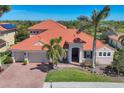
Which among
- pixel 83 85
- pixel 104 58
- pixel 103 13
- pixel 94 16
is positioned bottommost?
pixel 83 85

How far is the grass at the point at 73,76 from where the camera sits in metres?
33.5

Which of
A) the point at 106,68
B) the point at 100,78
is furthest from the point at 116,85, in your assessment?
the point at 106,68

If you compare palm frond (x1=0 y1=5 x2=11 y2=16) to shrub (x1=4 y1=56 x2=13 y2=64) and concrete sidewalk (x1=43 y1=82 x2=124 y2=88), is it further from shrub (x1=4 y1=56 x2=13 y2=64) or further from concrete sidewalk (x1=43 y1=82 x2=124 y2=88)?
shrub (x1=4 y1=56 x2=13 y2=64)

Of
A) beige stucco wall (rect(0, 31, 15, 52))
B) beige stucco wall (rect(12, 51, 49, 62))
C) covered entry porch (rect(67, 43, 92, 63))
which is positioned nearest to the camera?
covered entry porch (rect(67, 43, 92, 63))

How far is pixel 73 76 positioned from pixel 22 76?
6400mm

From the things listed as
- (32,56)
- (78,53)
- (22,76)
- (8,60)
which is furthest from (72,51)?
(22,76)

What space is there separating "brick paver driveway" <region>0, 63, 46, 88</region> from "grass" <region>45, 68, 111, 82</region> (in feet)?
4.22

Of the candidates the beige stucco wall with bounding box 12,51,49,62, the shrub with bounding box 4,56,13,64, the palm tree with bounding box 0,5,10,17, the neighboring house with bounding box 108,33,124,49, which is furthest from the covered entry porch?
the neighboring house with bounding box 108,33,124,49

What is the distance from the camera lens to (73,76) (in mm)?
34969

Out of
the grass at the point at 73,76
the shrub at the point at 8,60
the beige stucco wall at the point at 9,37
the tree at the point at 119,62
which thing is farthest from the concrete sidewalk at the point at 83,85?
the beige stucco wall at the point at 9,37

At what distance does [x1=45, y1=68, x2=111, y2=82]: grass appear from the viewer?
110 ft

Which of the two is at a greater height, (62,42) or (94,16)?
(94,16)

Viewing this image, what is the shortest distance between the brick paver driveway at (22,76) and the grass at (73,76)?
1.29 m

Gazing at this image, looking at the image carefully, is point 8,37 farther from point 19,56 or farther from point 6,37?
point 19,56
